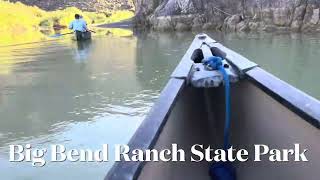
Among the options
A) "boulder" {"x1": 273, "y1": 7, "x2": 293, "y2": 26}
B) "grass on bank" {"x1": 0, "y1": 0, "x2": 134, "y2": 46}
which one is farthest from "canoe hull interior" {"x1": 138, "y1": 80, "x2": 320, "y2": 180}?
"grass on bank" {"x1": 0, "y1": 0, "x2": 134, "y2": 46}

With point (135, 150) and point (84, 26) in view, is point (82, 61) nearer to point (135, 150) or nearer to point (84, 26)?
point (84, 26)

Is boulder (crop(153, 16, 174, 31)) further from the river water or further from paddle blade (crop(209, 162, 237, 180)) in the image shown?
paddle blade (crop(209, 162, 237, 180))

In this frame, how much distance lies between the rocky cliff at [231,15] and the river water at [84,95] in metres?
8.28

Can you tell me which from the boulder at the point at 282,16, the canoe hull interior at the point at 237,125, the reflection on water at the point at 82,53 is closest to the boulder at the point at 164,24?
the boulder at the point at 282,16

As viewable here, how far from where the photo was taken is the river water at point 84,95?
4161 mm

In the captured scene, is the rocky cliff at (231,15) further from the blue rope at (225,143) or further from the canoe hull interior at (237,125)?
the blue rope at (225,143)

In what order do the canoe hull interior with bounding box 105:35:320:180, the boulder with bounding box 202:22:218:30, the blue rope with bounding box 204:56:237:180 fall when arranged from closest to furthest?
1. the canoe hull interior with bounding box 105:35:320:180
2. the blue rope with bounding box 204:56:237:180
3. the boulder with bounding box 202:22:218:30

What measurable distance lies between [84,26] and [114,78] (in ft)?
32.5

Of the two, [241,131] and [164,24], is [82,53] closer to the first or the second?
[241,131]

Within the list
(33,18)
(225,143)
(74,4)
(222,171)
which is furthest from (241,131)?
(74,4)

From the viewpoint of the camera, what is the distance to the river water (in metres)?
4.16

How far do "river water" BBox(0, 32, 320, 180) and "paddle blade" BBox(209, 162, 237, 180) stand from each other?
39.5 inches

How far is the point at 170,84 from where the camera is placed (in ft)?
8.77

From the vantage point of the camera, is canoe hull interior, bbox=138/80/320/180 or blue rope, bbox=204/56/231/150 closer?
canoe hull interior, bbox=138/80/320/180
